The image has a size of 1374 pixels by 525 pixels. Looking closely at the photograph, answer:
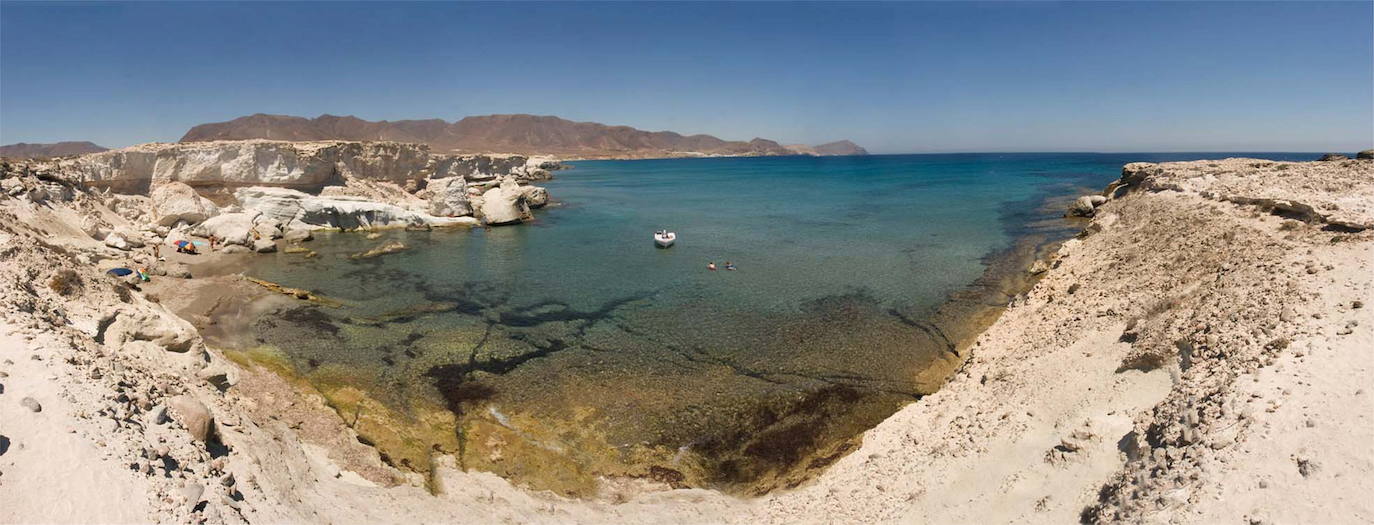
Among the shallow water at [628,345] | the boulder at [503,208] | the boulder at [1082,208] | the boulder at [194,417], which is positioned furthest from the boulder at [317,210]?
the boulder at [1082,208]

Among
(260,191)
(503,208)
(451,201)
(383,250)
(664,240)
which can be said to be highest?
(260,191)

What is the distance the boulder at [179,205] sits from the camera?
108ft

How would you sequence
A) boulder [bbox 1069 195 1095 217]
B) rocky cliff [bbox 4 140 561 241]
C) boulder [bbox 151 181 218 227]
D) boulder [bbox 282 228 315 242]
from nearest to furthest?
rocky cliff [bbox 4 140 561 241]
boulder [bbox 151 181 218 227]
boulder [bbox 282 228 315 242]
boulder [bbox 1069 195 1095 217]

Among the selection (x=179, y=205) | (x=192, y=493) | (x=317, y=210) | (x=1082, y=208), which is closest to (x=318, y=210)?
(x=317, y=210)

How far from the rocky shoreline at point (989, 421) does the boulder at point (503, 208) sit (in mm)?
29004

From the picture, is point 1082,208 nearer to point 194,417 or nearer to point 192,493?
point 194,417

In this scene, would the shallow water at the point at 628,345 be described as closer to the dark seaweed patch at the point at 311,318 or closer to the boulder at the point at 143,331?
the dark seaweed patch at the point at 311,318

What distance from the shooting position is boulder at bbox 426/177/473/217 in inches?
1668

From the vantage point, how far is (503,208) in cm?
4231

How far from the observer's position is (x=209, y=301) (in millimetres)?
20312

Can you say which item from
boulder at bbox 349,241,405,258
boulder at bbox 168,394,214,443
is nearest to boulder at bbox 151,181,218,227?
boulder at bbox 349,241,405,258

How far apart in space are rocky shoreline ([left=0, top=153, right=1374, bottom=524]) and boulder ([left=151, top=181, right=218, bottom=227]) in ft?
87.8

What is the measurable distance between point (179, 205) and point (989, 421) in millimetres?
42968

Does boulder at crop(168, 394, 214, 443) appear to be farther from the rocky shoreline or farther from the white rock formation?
the white rock formation
